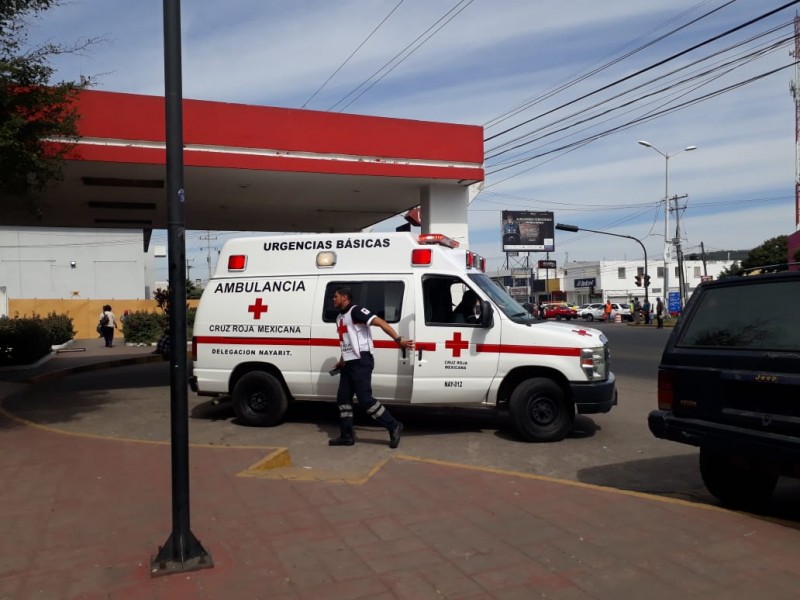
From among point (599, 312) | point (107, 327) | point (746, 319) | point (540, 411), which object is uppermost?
point (746, 319)

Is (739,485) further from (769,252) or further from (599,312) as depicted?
(769,252)

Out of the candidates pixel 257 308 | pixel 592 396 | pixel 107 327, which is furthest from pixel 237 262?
pixel 107 327

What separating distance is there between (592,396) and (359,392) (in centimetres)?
259

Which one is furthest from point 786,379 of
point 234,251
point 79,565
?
point 234,251

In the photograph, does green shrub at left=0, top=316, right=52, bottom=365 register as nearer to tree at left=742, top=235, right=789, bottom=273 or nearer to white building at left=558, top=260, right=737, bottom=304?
tree at left=742, top=235, right=789, bottom=273

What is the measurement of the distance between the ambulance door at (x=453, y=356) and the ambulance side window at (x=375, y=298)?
0.29 metres

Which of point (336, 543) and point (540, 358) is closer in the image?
point (336, 543)

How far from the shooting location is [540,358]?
776 cm

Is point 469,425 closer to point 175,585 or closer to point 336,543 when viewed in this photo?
point 336,543

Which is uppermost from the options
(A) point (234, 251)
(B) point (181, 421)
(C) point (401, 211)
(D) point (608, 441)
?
(C) point (401, 211)

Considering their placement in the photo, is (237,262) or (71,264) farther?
(71,264)

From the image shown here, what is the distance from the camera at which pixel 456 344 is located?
8023mm

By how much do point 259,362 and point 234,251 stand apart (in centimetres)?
157

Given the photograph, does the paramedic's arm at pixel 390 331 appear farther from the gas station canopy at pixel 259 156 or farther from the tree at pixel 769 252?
the tree at pixel 769 252
